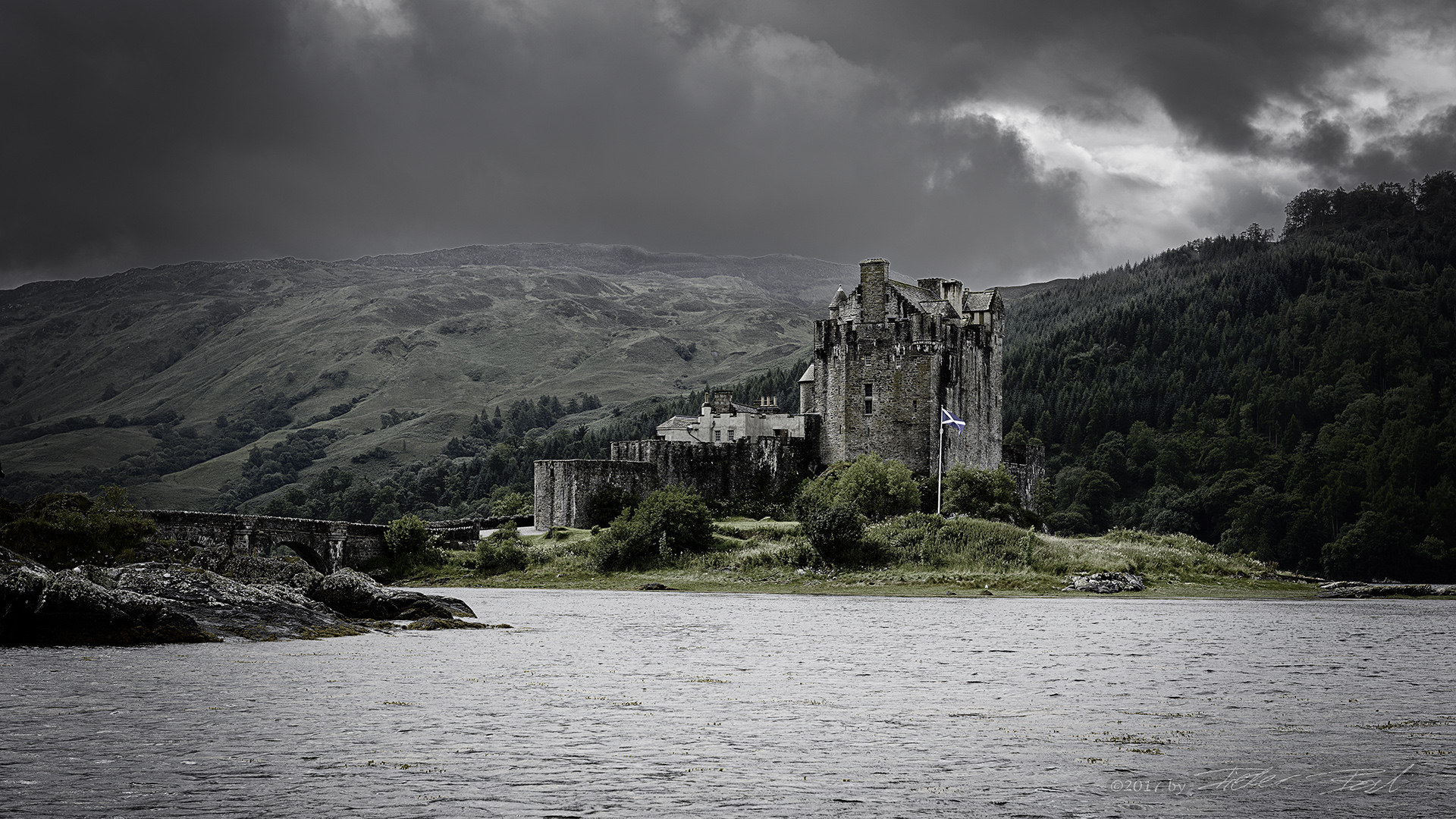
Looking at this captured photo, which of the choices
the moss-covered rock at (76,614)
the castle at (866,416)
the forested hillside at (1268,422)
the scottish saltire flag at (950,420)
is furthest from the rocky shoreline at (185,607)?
the forested hillside at (1268,422)

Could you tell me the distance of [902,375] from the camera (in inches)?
3125

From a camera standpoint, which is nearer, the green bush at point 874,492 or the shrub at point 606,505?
the green bush at point 874,492

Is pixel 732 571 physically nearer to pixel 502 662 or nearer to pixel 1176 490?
pixel 502 662

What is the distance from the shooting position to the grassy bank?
195 feet

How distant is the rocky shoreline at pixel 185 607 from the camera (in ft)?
94.8

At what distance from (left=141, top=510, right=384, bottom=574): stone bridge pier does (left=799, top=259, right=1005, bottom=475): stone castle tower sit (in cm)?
2976

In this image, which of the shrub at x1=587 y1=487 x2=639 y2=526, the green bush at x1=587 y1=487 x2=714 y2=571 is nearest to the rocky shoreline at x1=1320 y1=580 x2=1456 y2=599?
the green bush at x1=587 y1=487 x2=714 y2=571

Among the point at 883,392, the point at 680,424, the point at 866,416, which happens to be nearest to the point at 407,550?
the point at 866,416

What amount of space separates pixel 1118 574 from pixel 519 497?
4930 centimetres

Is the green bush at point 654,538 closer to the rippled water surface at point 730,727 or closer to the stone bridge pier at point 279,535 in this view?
the stone bridge pier at point 279,535

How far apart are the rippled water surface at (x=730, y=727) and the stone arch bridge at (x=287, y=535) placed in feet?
117

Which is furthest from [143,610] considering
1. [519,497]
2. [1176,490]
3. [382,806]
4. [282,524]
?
[1176,490]

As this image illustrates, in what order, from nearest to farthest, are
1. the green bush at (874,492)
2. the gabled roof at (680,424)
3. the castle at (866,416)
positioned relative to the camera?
the green bush at (874,492) → the castle at (866,416) → the gabled roof at (680,424)

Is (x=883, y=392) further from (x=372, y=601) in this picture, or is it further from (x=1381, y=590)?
(x=372, y=601)
